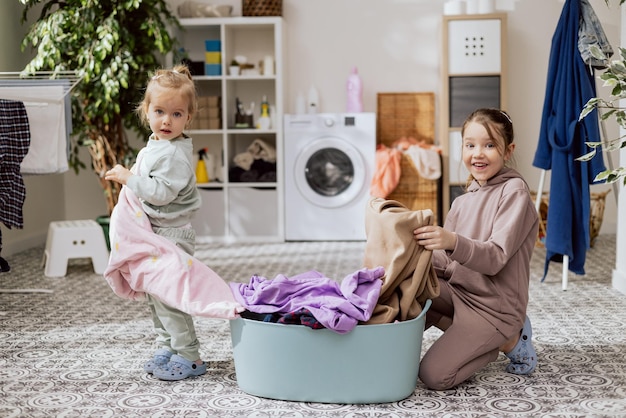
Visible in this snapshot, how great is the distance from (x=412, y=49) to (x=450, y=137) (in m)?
0.79

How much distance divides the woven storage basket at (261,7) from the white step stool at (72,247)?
6.56 ft

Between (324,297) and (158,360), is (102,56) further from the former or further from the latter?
(324,297)

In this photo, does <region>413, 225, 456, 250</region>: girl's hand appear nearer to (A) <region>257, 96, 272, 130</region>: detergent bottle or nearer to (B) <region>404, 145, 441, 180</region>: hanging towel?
(B) <region>404, 145, 441, 180</region>: hanging towel

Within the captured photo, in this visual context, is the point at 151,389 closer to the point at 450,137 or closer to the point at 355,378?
the point at 355,378

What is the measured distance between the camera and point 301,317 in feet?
6.59

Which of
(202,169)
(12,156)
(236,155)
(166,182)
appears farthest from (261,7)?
(166,182)

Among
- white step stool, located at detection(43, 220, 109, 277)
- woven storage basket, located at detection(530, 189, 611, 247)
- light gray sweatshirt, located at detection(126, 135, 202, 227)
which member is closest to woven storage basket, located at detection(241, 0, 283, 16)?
white step stool, located at detection(43, 220, 109, 277)

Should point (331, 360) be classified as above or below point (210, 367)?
above

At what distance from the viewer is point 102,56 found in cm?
414

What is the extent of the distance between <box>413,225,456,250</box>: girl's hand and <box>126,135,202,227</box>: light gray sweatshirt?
67cm

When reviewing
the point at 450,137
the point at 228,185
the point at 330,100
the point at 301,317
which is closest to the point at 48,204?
the point at 228,185

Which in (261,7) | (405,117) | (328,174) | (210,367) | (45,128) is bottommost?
(210,367)

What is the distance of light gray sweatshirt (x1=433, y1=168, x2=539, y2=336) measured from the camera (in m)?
2.17

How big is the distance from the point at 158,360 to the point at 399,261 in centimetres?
79
